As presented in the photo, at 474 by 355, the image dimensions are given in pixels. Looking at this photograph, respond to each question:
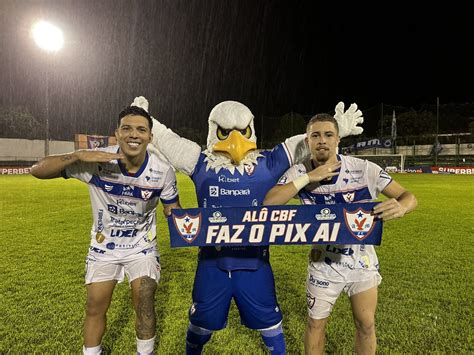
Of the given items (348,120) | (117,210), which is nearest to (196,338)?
(117,210)

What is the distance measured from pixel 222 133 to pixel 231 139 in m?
0.16

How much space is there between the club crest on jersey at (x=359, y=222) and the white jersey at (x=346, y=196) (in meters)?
0.40

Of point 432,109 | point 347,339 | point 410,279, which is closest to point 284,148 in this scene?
point 347,339

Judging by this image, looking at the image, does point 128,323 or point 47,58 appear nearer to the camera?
point 128,323

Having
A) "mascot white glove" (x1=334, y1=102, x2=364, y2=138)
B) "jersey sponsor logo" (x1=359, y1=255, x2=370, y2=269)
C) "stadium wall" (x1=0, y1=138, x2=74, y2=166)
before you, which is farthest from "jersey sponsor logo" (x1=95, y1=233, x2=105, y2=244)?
"stadium wall" (x1=0, y1=138, x2=74, y2=166)

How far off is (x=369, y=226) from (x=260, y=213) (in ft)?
2.61

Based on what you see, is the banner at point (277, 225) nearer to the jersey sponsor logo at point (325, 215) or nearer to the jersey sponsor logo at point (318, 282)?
the jersey sponsor logo at point (325, 215)

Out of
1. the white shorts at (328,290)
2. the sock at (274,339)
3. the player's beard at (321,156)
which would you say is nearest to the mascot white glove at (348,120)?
the player's beard at (321,156)

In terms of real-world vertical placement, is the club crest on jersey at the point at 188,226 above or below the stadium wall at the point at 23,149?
below

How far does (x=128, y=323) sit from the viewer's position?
173 inches

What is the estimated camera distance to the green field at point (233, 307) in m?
3.91

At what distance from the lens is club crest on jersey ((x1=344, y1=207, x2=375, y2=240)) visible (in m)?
2.75

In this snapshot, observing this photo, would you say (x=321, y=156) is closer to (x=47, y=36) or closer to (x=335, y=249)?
(x=335, y=249)

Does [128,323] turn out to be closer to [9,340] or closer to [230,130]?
[9,340]
